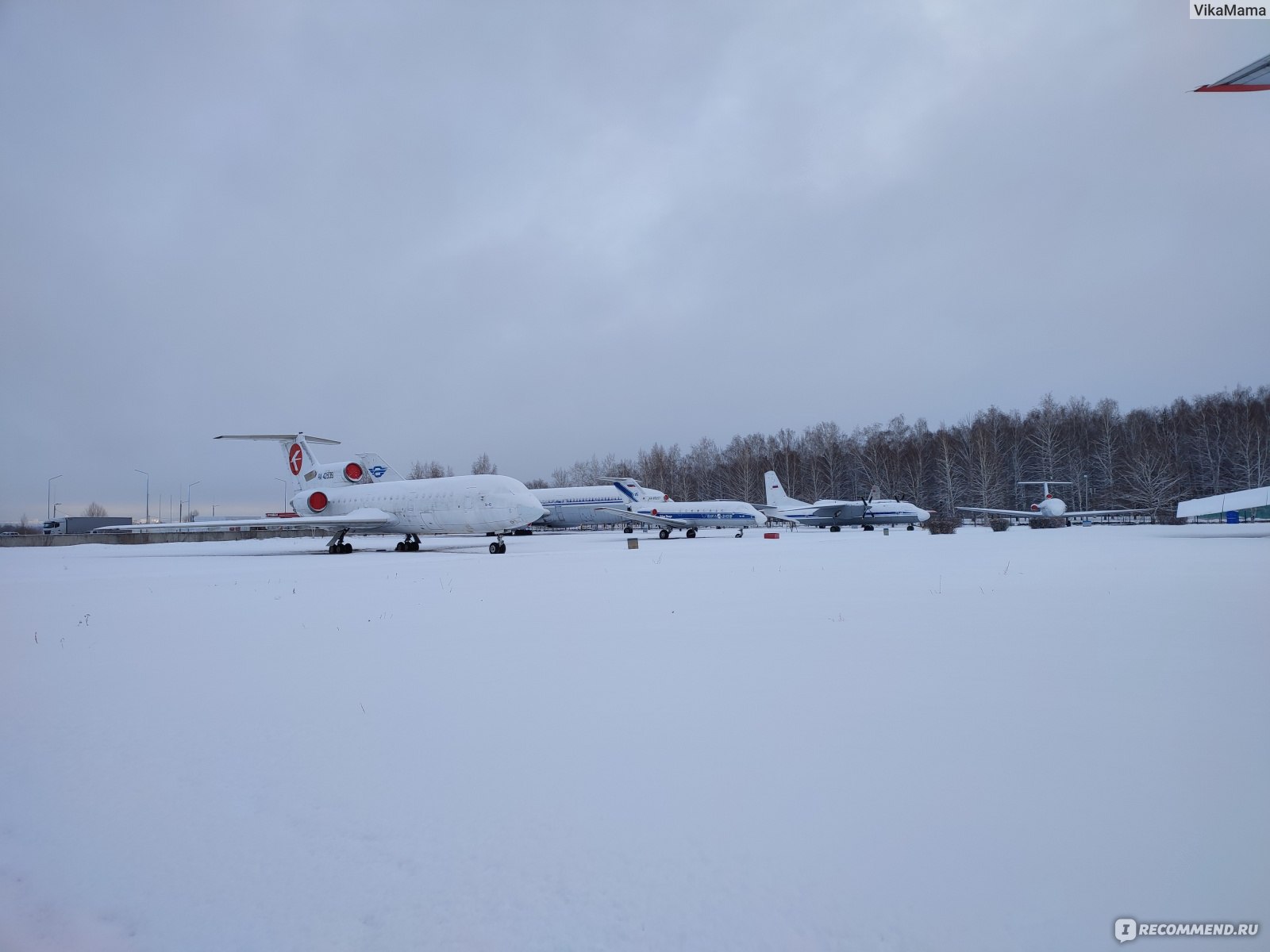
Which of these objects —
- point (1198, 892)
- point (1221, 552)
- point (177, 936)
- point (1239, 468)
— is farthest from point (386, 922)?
point (1239, 468)

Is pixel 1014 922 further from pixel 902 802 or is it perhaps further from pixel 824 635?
pixel 824 635

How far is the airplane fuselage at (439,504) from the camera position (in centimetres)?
2395

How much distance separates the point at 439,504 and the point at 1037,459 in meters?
54.0

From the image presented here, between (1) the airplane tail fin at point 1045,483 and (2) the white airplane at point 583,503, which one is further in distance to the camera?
(2) the white airplane at point 583,503

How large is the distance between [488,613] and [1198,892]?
7.38m

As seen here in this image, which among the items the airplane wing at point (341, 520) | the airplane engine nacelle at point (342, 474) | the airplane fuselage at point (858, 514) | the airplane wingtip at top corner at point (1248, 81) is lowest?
the airplane fuselage at point (858, 514)

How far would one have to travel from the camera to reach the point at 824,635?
6.56 m

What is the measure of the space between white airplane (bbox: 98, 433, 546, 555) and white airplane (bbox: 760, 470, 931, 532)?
79.6 feet

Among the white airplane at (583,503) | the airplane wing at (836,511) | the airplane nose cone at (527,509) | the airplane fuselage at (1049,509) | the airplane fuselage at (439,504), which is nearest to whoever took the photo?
the airplane nose cone at (527,509)

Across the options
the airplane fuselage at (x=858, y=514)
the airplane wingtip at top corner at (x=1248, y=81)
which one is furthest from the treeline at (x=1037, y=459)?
the airplane wingtip at top corner at (x=1248, y=81)

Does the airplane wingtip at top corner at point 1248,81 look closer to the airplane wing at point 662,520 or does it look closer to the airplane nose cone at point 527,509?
the airplane nose cone at point 527,509

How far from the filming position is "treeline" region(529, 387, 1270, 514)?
47.9 meters

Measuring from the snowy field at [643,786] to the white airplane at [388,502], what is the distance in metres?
16.7

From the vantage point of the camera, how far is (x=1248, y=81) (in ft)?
15.6
